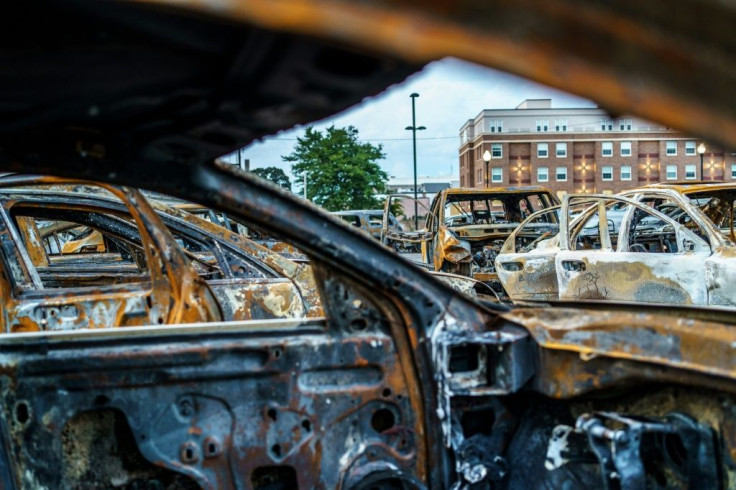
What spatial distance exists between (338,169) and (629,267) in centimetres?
3077

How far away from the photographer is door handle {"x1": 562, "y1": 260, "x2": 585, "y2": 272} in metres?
7.80

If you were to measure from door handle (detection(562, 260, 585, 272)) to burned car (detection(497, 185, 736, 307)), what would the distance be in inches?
0.4

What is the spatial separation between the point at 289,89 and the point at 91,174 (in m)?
0.93

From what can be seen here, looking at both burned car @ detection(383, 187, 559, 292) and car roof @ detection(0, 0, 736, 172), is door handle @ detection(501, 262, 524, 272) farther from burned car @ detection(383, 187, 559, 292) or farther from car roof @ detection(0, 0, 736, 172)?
car roof @ detection(0, 0, 736, 172)

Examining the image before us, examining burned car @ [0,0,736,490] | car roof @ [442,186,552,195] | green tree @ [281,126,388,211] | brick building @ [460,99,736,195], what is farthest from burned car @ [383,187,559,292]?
brick building @ [460,99,736,195]

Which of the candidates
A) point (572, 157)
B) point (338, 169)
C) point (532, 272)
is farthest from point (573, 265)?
point (572, 157)

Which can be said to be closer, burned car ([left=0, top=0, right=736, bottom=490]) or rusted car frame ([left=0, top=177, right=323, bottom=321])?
burned car ([left=0, top=0, right=736, bottom=490])

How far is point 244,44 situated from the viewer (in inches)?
47.8

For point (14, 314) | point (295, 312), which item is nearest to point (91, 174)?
point (14, 314)

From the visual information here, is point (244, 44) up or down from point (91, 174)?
up

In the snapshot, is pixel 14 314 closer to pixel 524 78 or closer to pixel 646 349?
pixel 646 349

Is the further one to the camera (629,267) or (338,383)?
(629,267)

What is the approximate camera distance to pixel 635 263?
7199 mm

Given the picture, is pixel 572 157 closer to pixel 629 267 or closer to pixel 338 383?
pixel 629 267
